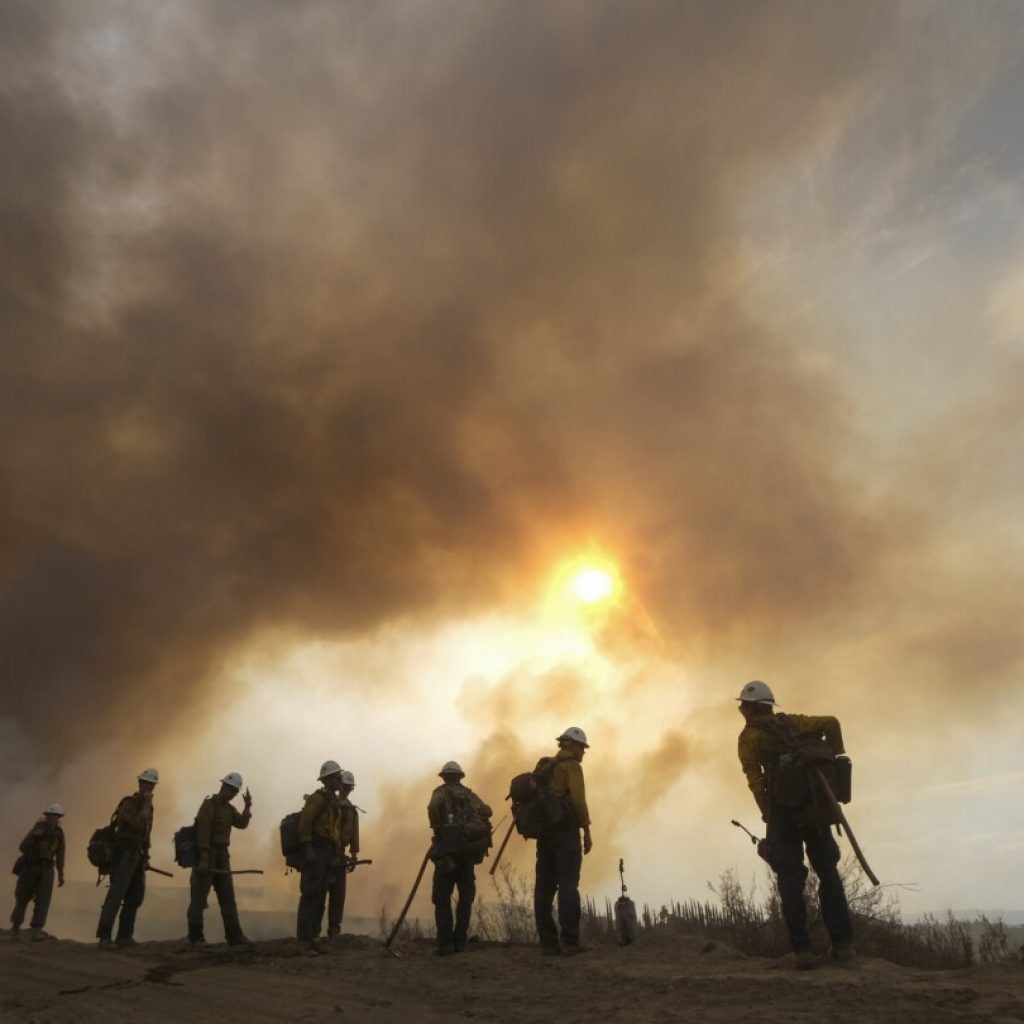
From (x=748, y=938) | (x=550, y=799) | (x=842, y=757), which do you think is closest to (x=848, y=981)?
(x=842, y=757)

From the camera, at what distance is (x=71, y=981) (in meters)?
9.47

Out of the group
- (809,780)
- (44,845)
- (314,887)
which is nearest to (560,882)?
(809,780)

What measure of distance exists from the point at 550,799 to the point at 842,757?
3.64 meters

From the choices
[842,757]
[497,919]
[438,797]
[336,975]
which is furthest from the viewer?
[497,919]

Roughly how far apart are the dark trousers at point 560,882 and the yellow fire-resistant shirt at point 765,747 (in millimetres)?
2860

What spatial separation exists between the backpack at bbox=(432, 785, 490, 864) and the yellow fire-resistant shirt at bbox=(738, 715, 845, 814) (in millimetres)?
4285

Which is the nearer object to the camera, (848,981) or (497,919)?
(848,981)

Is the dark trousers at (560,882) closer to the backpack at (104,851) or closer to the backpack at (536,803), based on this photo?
the backpack at (536,803)

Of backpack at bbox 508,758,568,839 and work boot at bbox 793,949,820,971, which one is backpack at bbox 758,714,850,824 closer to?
work boot at bbox 793,949,820,971

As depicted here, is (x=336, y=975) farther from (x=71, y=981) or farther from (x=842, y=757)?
(x=842, y=757)

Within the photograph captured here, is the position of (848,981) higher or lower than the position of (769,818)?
lower

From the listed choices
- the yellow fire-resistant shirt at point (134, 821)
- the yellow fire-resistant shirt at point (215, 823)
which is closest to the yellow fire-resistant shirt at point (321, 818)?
the yellow fire-resistant shirt at point (215, 823)

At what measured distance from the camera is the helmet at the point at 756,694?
8.65 m

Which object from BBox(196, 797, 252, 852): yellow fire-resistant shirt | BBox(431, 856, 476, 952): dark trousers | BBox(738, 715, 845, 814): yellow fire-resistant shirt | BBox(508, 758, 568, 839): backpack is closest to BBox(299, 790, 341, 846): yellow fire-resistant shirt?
BBox(196, 797, 252, 852): yellow fire-resistant shirt
